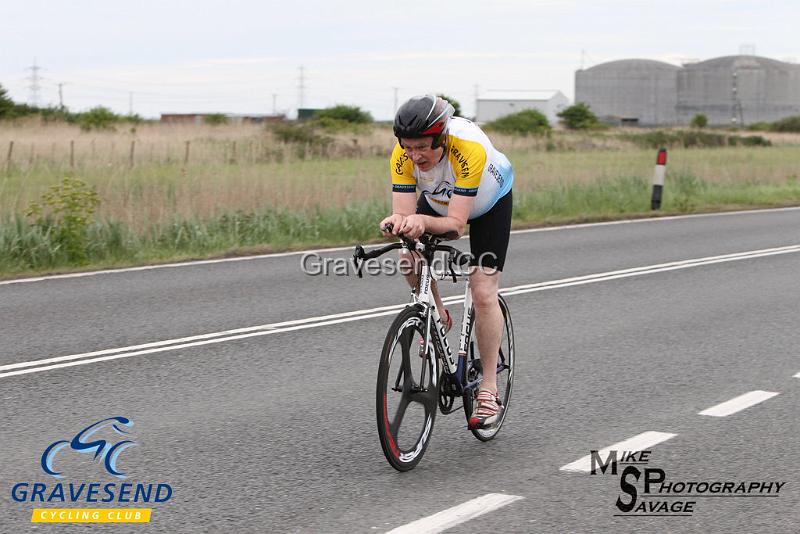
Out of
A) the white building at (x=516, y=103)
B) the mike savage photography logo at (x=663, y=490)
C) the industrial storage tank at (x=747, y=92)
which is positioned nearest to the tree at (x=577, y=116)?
the white building at (x=516, y=103)

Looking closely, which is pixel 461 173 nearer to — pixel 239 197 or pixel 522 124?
pixel 239 197

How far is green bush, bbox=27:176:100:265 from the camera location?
42.7 ft

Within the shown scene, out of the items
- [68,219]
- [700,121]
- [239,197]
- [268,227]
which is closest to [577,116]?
[700,121]

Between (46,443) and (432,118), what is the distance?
2613 mm

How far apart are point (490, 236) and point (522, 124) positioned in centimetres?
6892

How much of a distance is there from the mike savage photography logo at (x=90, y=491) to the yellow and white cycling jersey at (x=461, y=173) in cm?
188

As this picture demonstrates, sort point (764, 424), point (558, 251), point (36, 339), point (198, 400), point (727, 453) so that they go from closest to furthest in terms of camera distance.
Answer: point (727, 453)
point (764, 424)
point (198, 400)
point (36, 339)
point (558, 251)

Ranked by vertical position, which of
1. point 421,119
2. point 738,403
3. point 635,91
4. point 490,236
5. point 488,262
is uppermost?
point 635,91

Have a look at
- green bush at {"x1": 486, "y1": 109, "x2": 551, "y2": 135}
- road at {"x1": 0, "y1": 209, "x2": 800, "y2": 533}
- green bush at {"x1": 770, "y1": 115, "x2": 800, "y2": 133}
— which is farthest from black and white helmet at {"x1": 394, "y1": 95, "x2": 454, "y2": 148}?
green bush at {"x1": 770, "y1": 115, "x2": 800, "y2": 133}

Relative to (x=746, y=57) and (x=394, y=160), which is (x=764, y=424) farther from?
(x=746, y=57)

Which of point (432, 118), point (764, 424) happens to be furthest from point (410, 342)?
point (764, 424)

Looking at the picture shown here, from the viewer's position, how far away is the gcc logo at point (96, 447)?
17.3ft

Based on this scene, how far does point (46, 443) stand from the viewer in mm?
5676

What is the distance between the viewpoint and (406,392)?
5.30 meters
